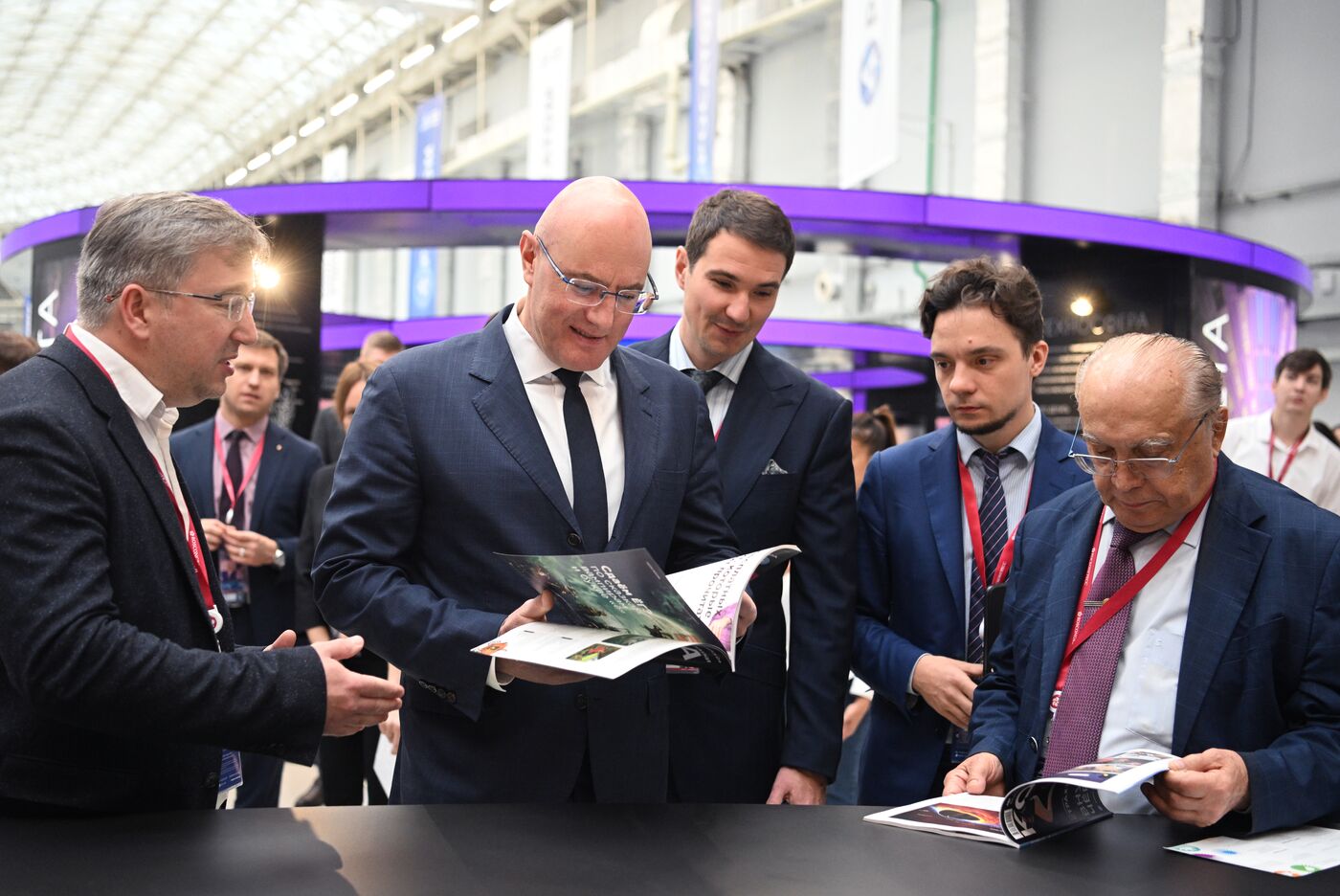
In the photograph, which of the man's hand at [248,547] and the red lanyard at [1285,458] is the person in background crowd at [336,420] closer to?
the man's hand at [248,547]

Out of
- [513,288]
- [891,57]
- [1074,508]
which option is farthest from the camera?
[513,288]

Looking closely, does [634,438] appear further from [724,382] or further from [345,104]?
[345,104]

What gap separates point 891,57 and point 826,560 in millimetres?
8783

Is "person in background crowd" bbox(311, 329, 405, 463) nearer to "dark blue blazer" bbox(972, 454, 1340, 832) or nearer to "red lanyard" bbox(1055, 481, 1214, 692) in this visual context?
"red lanyard" bbox(1055, 481, 1214, 692)

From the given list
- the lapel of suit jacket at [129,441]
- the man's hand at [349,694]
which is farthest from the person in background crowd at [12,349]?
the man's hand at [349,694]

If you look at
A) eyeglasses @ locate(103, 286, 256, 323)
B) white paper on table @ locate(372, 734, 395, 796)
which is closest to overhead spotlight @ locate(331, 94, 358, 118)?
white paper on table @ locate(372, 734, 395, 796)

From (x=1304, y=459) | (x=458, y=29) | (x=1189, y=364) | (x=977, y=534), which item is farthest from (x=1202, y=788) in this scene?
(x=458, y=29)

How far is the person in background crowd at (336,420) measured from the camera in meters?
4.88

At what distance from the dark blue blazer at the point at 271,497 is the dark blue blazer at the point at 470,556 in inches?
90.8

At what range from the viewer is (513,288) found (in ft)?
73.8

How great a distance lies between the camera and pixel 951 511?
2.60 m

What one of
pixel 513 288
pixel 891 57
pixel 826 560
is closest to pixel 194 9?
pixel 513 288

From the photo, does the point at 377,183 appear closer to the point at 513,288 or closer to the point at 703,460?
the point at 703,460

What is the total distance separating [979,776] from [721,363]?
998 millimetres
